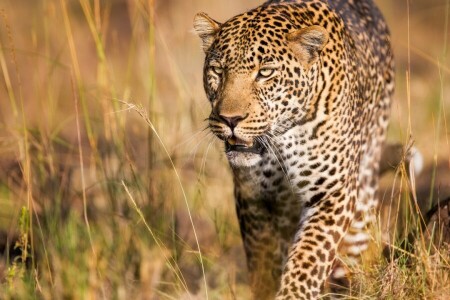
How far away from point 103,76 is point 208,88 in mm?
1505

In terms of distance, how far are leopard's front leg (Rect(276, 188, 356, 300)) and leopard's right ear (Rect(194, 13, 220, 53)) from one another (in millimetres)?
1152

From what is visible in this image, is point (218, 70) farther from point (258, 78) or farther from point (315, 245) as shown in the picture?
point (315, 245)

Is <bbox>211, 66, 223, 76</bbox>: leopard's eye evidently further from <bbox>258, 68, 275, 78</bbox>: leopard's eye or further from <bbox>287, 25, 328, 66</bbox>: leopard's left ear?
<bbox>287, 25, 328, 66</bbox>: leopard's left ear

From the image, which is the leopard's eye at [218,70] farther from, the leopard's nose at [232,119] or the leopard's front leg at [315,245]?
the leopard's front leg at [315,245]

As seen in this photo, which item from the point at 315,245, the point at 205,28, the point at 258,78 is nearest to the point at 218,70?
the point at 258,78

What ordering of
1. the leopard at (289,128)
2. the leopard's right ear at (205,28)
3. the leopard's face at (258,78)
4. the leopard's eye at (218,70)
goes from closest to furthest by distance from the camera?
1. the leopard's face at (258,78)
2. the leopard at (289,128)
3. the leopard's eye at (218,70)
4. the leopard's right ear at (205,28)

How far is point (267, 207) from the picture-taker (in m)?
7.15

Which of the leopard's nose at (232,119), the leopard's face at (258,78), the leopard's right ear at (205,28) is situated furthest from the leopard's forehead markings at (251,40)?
the leopard's nose at (232,119)

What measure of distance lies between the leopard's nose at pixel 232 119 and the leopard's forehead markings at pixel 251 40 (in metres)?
0.38

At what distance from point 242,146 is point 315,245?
77 centimetres

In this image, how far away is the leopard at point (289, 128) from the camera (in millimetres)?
6406

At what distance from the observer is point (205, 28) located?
683 cm

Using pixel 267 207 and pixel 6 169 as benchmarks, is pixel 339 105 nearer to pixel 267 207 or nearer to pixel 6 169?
pixel 267 207

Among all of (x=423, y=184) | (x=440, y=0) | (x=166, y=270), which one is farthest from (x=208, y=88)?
(x=440, y=0)
